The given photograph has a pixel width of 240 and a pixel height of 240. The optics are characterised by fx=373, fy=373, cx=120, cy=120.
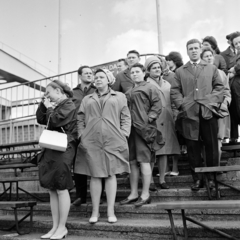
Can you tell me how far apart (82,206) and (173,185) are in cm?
115

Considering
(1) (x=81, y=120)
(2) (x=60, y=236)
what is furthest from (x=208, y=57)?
(2) (x=60, y=236)

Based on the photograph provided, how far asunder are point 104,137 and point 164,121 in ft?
3.72

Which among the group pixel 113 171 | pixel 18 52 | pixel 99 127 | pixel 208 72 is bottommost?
pixel 113 171

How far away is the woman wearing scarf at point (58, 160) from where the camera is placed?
12.3ft

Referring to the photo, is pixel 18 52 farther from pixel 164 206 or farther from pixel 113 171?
pixel 164 206

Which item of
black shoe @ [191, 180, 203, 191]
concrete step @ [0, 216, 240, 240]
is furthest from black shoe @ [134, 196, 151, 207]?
black shoe @ [191, 180, 203, 191]

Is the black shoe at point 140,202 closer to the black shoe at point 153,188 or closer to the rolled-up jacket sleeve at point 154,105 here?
the black shoe at point 153,188

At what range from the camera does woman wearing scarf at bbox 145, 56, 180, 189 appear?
15.1 ft

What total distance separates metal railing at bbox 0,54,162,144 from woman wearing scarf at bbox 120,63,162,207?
3820 mm

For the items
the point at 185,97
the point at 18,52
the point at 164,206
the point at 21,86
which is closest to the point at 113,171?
the point at 164,206

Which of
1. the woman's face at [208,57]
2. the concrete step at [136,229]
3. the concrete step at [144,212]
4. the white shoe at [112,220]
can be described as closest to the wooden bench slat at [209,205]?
the concrete step at [136,229]

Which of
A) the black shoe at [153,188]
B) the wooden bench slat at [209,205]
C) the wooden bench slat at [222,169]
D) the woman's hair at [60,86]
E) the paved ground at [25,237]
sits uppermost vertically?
the woman's hair at [60,86]

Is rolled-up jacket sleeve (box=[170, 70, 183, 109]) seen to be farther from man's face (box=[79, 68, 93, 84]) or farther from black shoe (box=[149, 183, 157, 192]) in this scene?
man's face (box=[79, 68, 93, 84])

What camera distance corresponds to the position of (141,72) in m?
4.56
